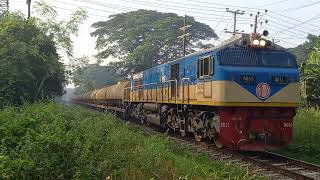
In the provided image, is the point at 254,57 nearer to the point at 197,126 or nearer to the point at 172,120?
the point at 197,126

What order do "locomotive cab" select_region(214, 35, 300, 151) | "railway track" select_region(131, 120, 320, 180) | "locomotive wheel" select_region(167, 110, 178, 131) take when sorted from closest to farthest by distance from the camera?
"railway track" select_region(131, 120, 320, 180)
"locomotive cab" select_region(214, 35, 300, 151)
"locomotive wheel" select_region(167, 110, 178, 131)

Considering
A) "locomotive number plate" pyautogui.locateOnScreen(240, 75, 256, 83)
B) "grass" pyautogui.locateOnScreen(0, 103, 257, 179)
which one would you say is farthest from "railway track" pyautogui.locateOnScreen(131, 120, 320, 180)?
"locomotive number plate" pyautogui.locateOnScreen(240, 75, 256, 83)

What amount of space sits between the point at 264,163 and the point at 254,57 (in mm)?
3459

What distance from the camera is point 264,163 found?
38.5ft

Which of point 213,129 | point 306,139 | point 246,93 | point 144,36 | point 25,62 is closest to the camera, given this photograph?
point 246,93

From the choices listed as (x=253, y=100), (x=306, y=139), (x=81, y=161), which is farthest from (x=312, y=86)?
(x=81, y=161)

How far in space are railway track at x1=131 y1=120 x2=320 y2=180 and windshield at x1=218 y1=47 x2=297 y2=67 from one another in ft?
9.05

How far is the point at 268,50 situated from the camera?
545 inches

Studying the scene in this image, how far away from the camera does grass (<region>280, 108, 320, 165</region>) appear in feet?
45.7

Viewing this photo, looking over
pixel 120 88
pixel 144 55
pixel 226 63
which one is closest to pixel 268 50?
pixel 226 63

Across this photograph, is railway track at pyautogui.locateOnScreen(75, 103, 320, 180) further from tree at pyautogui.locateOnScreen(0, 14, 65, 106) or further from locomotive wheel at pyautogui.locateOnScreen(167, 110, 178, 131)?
tree at pyautogui.locateOnScreen(0, 14, 65, 106)

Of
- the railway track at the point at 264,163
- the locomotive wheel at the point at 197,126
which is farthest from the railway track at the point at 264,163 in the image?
the locomotive wheel at the point at 197,126

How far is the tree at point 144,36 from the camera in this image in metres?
53.4

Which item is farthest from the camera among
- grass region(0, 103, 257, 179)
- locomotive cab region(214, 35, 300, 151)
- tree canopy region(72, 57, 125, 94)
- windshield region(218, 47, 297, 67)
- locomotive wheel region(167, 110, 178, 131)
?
tree canopy region(72, 57, 125, 94)
